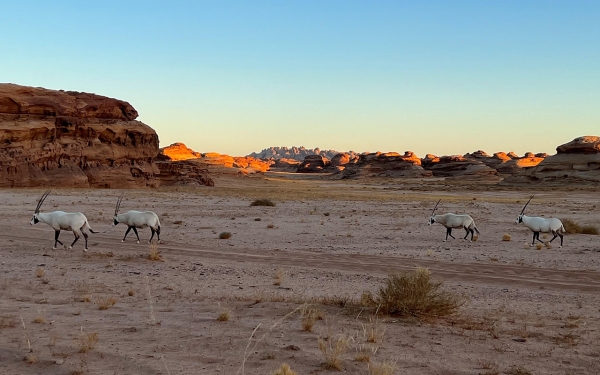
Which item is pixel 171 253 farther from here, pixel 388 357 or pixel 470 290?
pixel 388 357

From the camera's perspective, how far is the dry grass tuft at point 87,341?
6.93m

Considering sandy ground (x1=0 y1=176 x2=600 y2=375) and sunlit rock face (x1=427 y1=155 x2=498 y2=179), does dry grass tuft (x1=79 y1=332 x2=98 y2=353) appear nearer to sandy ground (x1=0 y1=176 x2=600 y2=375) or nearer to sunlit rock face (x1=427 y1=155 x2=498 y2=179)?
sandy ground (x1=0 y1=176 x2=600 y2=375)

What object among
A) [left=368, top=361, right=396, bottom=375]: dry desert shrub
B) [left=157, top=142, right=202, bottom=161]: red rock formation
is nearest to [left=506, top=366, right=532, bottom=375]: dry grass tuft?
[left=368, top=361, right=396, bottom=375]: dry desert shrub

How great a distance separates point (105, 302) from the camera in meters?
9.48

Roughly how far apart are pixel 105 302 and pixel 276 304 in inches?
118

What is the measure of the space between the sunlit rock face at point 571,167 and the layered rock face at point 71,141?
5926 cm

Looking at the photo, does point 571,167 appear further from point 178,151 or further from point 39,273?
point 178,151

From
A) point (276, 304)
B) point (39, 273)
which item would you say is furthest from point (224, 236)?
point (276, 304)

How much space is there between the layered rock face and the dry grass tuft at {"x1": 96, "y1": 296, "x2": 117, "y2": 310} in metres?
50.4

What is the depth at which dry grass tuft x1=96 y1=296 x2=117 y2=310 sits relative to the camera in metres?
9.37

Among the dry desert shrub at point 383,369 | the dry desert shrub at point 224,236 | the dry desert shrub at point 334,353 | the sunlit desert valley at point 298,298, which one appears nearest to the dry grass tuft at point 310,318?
the sunlit desert valley at point 298,298

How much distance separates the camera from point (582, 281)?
14.0 metres

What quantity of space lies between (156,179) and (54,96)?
1502cm

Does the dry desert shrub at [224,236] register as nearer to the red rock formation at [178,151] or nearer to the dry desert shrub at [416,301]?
the dry desert shrub at [416,301]
